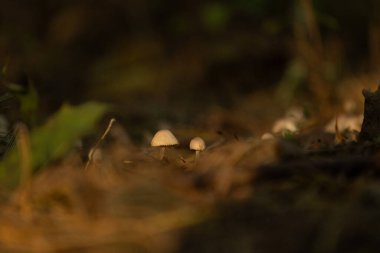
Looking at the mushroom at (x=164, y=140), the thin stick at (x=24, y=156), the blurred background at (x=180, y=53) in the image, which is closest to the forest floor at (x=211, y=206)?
the thin stick at (x=24, y=156)

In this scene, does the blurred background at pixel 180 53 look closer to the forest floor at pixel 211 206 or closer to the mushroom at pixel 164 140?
the mushroom at pixel 164 140

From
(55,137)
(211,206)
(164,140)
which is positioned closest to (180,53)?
(164,140)

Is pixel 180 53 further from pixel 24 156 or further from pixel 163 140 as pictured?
pixel 24 156

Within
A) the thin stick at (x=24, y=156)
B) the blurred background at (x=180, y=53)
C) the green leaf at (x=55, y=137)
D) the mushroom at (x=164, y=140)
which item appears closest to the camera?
the thin stick at (x=24, y=156)

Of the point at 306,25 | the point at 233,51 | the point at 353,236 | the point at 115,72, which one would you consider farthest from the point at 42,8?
the point at 353,236

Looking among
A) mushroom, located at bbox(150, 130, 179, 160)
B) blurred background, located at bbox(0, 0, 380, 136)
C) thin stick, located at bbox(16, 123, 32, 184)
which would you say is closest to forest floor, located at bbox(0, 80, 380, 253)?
thin stick, located at bbox(16, 123, 32, 184)

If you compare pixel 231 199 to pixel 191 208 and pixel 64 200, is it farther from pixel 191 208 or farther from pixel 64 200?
pixel 64 200

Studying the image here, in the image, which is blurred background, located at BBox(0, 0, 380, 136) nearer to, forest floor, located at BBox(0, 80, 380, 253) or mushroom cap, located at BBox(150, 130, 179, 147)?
mushroom cap, located at BBox(150, 130, 179, 147)
